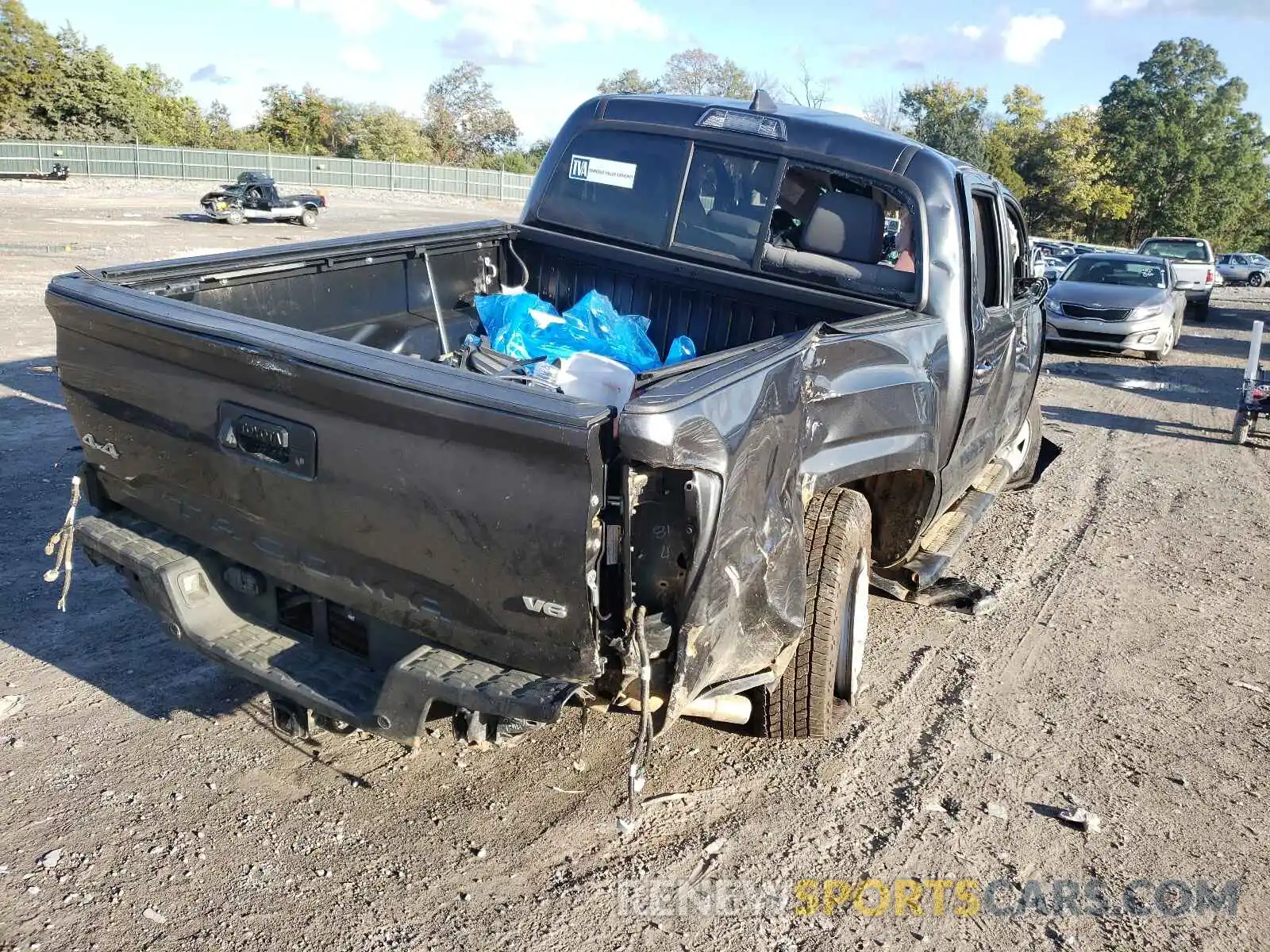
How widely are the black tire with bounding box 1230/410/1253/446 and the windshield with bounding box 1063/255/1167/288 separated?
707 cm

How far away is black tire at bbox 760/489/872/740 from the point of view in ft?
12.0

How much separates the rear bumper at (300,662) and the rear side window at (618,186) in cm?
258

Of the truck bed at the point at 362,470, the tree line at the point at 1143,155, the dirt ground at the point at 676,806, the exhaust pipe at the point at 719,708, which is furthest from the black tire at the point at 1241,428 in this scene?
the tree line at the point at 1143,155

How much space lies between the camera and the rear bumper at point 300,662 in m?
2.69

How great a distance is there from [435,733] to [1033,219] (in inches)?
2496

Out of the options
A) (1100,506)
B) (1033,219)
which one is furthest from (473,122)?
(1100,506)

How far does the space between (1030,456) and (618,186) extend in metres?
3.93

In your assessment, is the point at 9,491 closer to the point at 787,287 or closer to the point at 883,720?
the point at 787,287

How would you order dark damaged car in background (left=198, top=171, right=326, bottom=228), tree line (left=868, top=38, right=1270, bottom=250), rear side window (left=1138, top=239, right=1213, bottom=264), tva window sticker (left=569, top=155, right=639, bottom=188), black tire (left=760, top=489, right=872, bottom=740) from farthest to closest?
tree line (left=868, top=38, right=1270, bottom=250) → dark damaged car in background (left=198, top=171, right=326, bottom=228) → rear side window (left=1138, top=239, right=1213, bottom=264) → tva window sticker (left=569, top=155, right=639, bottom=188) → black tire (left=760, top=489, right=872, bottom=740)

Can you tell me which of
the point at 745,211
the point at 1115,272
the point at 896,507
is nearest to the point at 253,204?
the point at 1115,272

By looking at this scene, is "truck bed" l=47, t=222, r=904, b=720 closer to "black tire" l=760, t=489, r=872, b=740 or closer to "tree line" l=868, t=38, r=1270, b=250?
"black tire" l=760, t=489, r=872, b=740

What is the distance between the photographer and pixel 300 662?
10.3ft

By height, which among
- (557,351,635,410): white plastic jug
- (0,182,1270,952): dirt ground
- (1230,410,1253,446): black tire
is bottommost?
(0,182,1270,952): dirt ground

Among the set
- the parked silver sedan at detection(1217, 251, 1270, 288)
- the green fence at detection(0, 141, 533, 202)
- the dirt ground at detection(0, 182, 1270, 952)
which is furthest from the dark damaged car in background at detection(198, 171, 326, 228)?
the parked silver sedan at detection(1217, 251, 1270, 288)
